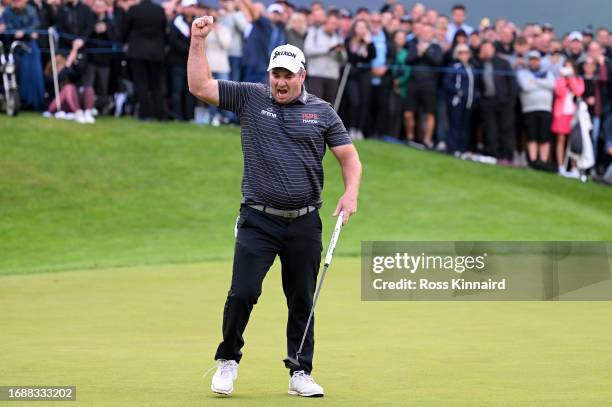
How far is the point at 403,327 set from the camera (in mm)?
12188

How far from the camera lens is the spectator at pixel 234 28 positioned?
25.7 metres

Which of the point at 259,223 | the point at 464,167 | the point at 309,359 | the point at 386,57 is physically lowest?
the point at 464,167

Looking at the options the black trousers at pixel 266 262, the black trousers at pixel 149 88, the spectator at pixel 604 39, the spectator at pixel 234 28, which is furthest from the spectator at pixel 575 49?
the black trousers at pixel 266 262

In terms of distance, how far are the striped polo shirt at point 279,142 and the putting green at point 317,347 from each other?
124 centimetres

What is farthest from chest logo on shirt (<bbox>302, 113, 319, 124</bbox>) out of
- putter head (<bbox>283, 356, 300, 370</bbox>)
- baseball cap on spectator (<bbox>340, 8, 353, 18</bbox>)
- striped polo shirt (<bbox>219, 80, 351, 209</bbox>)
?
baseball cap on spectator (<bbox>340, 8, 353, 18</bbox>)

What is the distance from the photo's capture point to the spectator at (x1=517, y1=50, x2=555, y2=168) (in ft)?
84.7

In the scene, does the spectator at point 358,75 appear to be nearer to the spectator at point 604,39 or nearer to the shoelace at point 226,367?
the spectator at point 604,39

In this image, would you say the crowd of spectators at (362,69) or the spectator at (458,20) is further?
the spectator at (458,20)

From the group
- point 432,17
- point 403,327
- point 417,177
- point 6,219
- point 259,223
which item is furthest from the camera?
point 432,17

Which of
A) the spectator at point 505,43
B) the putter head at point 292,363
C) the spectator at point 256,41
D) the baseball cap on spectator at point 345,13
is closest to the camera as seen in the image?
the putter head at point 292,363

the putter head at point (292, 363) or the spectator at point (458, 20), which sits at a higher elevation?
the putter head at point (292, 363)

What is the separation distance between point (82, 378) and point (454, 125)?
60.4ft

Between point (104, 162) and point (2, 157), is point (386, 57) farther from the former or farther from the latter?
point (2, 157)

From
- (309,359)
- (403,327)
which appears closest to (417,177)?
(403,327)
